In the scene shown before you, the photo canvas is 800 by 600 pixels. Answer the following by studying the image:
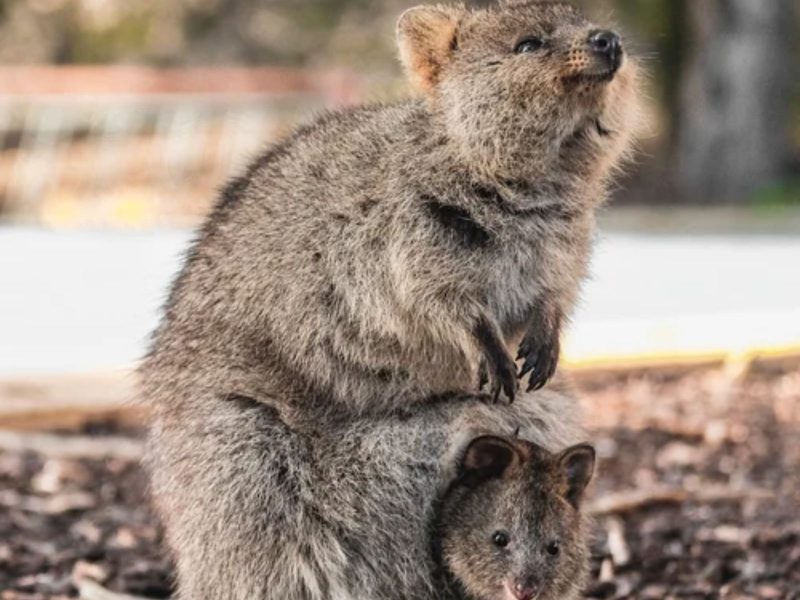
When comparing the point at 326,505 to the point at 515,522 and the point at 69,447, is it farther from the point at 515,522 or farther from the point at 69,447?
the point at 69,447

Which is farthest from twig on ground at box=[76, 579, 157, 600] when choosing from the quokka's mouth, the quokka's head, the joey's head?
the quokka's mouth

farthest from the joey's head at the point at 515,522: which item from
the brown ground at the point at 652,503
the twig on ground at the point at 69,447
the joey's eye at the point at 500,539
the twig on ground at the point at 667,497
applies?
the twig on ground at the point at 69,447

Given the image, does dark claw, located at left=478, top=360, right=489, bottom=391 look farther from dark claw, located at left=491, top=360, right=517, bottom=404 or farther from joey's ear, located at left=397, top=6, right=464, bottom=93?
joey's ear, located at left=397, top=6, right=464, bottom=93

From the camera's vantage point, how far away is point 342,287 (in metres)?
4.30

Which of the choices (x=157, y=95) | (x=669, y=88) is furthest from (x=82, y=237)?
(x=669, y=88)

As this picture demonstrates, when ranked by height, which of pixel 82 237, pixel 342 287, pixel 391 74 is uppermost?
pixel 391 74

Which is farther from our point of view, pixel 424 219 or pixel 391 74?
pixel 391 74

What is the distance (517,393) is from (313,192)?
740mm

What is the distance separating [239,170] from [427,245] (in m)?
0.96

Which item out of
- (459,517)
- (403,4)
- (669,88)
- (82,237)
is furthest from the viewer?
(403,4)

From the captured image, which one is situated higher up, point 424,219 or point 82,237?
point 82,237

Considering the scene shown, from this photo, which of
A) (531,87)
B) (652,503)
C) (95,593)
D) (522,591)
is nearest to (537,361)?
(522,591)

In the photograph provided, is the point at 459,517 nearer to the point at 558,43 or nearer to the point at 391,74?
the point at 558,43

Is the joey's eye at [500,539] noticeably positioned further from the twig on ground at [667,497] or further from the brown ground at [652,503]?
the twig on ground at [667,497]
